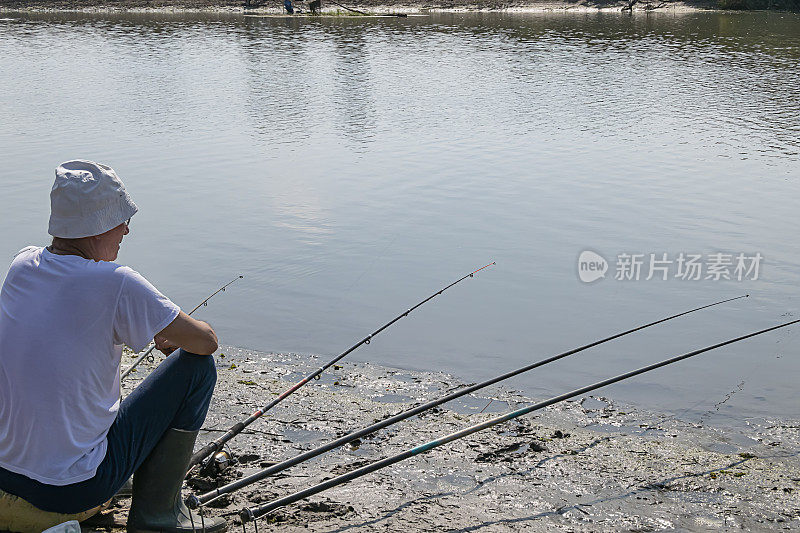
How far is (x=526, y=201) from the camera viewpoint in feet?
29.0

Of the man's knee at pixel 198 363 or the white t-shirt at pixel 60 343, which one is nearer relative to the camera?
the white t-shirt at pixel 60 343

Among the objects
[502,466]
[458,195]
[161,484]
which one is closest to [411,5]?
[458,195]

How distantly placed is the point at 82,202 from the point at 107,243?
140mm

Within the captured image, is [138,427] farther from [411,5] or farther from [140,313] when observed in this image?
[411,5]

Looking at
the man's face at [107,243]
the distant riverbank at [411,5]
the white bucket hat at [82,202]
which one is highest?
the distant riverbank at [411,5]

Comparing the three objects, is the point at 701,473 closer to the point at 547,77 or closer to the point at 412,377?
the point at 412,377

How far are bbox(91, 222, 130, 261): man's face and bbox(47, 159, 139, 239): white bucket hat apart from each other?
25 mm

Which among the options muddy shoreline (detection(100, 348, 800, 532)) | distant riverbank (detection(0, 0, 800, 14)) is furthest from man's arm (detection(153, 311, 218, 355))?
distant riverbank (detection(0, 0, 800, 14))

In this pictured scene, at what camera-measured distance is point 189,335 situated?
2385mm

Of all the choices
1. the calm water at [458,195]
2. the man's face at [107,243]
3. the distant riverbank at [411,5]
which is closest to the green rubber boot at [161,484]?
the man's face at [107,243]

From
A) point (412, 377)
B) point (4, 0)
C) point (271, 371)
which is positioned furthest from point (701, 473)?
point (4, 0)

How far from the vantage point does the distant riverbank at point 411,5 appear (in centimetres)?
3591

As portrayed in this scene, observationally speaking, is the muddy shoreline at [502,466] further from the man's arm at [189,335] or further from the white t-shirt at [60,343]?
the man's arm at [189,335]

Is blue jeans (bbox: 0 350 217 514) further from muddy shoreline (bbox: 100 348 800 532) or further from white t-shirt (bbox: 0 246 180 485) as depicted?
muddy shoreline (bbox: 100 348 800 532)
